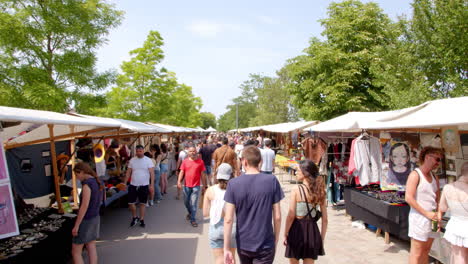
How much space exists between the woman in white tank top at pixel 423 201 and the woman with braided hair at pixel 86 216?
154 inches

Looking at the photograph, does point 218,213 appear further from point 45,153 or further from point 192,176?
point 45,153

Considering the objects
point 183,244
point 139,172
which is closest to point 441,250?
point 183,244

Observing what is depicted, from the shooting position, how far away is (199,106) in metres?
53.9

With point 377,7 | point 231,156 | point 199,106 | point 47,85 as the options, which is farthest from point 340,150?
point 199,106

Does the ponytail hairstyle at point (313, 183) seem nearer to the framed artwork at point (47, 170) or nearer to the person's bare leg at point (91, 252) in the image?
the person's bare leg at point (91, 252)

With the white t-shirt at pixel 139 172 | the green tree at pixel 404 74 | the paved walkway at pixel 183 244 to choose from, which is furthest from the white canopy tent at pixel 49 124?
the green tree at pixel 404 74

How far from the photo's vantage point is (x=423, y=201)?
12.0ft

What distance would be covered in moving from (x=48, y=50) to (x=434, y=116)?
412 inches

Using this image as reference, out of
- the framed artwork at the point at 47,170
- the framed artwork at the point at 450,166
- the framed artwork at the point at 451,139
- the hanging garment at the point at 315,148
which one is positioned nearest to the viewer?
the framed artwork at the point at 451,139

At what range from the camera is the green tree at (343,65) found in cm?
1802

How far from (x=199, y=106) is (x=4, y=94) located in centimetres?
4517

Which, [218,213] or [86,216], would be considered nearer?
[218,213]

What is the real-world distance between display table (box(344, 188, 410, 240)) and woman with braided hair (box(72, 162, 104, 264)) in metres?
4.61

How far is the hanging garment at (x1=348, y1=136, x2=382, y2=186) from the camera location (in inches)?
249
